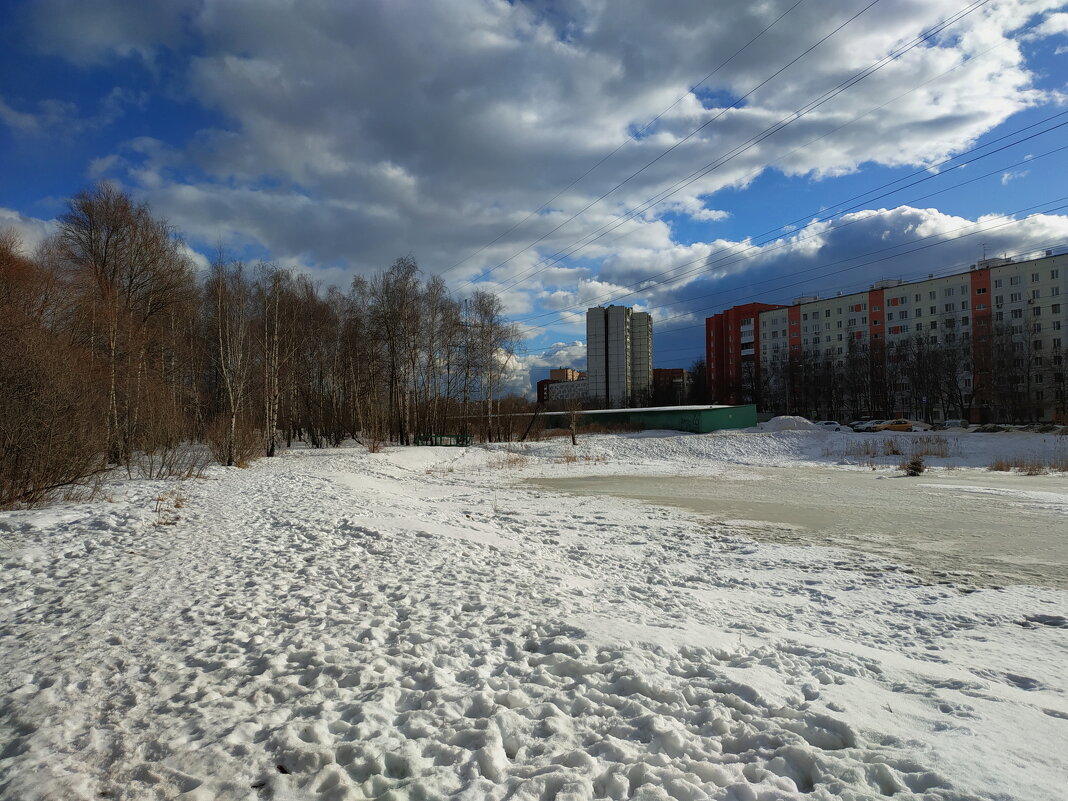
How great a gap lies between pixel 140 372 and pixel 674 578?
70.0 ft

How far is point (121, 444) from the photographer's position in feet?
61.6

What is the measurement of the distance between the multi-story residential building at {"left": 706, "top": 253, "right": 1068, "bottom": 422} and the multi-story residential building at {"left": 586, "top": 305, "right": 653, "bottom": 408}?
13.5m

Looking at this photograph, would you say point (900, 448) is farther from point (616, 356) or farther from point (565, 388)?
point (565, 388)

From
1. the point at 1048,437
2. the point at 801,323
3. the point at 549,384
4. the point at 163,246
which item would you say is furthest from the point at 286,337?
the point at 549,384

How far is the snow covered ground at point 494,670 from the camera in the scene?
3.31 m

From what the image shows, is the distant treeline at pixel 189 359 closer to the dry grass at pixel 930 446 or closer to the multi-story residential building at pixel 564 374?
the dry grass at pixel 930 446

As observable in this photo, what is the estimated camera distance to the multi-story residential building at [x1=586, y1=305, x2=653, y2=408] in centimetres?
9944

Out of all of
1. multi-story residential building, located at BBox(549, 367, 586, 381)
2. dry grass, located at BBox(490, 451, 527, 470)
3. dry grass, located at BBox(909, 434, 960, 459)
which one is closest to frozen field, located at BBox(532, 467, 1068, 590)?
dry grass, located at BBox(490, 451, 527, 470)

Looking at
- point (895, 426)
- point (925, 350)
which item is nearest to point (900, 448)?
point (895, 426)

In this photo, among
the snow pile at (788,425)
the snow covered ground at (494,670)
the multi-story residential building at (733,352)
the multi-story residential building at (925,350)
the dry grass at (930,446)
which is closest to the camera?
the snow covered ground at (494,670)

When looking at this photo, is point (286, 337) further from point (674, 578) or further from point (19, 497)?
point (674, 578)

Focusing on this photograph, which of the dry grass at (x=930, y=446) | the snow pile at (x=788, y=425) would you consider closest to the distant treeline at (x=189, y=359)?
the snow pile at (x=788, y=425)

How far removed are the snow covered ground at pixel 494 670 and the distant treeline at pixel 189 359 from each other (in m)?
2.41

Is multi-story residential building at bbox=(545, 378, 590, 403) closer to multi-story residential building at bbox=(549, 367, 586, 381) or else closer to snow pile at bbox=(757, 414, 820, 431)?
multi-story residential building at bbox=(549, 367, 586, 381)
